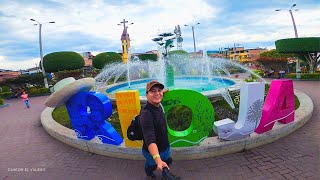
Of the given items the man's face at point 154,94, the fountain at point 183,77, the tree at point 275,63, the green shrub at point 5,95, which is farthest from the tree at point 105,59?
the man's face at point 154,94

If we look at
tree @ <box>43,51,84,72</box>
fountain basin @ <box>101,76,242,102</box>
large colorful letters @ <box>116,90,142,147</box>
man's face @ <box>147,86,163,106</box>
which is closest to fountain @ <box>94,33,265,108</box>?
fountain basin @ <box>101,76,242,102</box>

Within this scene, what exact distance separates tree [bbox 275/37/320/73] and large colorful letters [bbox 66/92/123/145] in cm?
2083

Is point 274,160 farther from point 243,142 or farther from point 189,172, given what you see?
point 189,172

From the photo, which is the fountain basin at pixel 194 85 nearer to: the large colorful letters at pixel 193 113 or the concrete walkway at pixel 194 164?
the large colorful letters at pixel 193 113

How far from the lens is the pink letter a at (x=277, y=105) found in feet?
17.3

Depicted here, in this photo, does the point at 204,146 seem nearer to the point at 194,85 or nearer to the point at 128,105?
the point at 128,105

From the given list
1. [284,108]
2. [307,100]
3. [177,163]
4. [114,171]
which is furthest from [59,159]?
[307,100]

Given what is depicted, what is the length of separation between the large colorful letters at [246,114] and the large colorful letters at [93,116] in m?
2.30

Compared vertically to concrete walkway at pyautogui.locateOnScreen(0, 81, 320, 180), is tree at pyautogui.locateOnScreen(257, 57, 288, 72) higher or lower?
higher

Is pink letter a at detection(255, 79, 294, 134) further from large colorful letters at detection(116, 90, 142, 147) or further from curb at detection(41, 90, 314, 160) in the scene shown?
large colorful letters at detection(116, 90, 142, 147)

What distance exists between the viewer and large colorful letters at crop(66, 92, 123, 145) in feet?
16.1

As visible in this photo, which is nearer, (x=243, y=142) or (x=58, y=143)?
(x=243, y=142)

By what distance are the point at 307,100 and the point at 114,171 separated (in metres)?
7.55

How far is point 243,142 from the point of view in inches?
195
